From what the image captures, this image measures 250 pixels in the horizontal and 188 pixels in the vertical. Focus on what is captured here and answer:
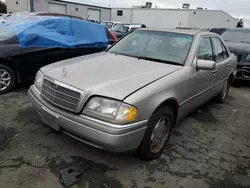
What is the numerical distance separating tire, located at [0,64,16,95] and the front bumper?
2.43 meters

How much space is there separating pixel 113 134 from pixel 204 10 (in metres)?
33.6

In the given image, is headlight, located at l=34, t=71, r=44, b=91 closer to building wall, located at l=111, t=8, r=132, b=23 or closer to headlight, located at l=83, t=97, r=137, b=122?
headlight, located at l=83, t=97, r=137, b=122

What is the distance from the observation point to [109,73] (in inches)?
104

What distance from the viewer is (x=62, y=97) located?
2.41 m

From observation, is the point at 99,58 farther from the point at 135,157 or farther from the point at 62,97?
the point at 135,157

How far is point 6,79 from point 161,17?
101ft

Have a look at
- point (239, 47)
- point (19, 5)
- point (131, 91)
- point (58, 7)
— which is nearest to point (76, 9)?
point (58, 7)

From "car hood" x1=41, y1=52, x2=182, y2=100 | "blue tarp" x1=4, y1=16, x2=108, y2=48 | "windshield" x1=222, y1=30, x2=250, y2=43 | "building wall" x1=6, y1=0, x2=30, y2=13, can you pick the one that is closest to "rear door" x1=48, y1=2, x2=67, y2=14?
"building wall" x1=6, y1=0, x2=30, y2=13

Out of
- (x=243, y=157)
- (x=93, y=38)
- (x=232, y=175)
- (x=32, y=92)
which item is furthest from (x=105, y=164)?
(x=93, y=38)

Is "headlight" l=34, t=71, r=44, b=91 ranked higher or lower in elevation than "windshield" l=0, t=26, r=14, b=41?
lower

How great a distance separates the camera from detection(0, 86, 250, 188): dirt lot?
7.70ft

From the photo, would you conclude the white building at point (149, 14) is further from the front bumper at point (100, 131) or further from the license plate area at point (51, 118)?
the front bumper at point (100, 131)

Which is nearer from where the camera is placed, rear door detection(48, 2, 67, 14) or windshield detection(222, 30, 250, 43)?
windshield detection(222, 30, 250, 43)

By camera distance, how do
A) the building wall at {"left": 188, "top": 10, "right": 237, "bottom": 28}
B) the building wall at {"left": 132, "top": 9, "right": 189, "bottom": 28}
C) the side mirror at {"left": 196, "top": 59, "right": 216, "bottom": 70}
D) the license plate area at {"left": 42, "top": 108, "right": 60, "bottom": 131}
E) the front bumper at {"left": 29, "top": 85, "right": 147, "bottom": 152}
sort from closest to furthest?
1. the front bumper at {"left": 29, "top": 85, "right": 147, "bottom": 152}
2. the license plate area at {"left": 42, "top": 108, "right": 60, "bottom": 131}
3. the side mirror at {"left": 196, "top": 59, "right": 216, "bottom": 70}
4. the building wall at {"left": 188, "top": 10, "right": 237, "bottom": 28}
5. the building wall at {"left": 132, "top": 9, "right": 189, "bottom": 28}
